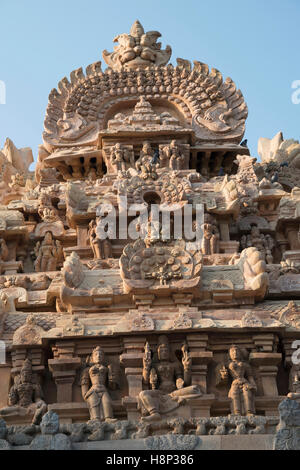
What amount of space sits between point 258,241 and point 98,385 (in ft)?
24.5

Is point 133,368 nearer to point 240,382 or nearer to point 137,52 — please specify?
point 240,382

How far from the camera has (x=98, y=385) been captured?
525 inches

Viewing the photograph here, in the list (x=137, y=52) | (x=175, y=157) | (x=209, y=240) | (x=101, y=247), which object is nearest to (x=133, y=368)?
(x=101, y=247)

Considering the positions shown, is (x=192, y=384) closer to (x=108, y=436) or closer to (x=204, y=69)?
(x=108, y=436)

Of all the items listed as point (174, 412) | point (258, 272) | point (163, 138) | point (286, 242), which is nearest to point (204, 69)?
point (163, 138)

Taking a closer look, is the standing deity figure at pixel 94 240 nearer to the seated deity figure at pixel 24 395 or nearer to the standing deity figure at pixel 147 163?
the standing deity figure at pixel 147 163

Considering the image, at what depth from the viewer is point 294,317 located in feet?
47.8

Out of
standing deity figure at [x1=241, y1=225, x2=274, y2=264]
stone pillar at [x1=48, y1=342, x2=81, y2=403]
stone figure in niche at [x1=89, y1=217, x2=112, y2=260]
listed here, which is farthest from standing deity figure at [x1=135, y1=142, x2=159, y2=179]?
stone pillar at [x1=48, y1=342, x2=81, y2=403]

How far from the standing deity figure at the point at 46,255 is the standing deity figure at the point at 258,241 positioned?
4.97 meters

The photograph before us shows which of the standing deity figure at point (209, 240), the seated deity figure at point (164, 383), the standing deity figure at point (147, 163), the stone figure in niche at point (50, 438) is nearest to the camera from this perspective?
the stone figure in niche at point (50, 438)

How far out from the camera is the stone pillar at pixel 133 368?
513 inches

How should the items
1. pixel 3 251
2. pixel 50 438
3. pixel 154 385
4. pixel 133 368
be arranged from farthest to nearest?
1. pixel 3 251
2. pixel 133 368
3. pixel 154 385
4. pixel 50 438

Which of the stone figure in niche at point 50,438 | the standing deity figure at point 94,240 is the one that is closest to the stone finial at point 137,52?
the standing deity figure at point 94,240

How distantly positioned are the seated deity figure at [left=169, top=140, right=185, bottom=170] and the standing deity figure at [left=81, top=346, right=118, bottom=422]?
28.6 ft
